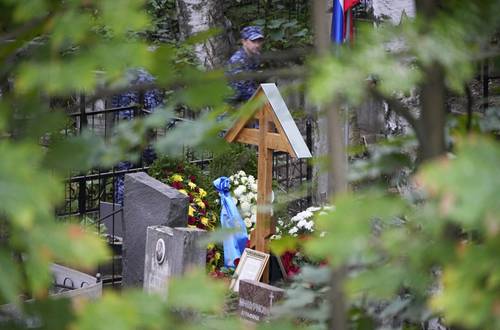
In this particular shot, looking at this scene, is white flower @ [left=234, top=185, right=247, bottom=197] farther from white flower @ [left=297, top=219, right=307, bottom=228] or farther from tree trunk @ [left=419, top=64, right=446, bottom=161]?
tree trunk @ [left=419, top=64, right=446, bottom=161]

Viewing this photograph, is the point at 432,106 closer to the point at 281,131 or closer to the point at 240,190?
the point at 281,131

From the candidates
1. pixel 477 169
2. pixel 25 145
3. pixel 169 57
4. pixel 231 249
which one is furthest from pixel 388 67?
pixel 231 249

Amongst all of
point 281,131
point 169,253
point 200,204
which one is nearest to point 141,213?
point 200,204

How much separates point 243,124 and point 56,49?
5816mm

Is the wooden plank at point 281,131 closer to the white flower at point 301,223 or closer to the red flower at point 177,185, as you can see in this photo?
the white flower at point 301,223

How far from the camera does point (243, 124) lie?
710cm

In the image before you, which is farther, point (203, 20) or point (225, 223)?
point (203, 20)

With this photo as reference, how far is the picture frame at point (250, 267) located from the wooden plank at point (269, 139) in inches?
30.7

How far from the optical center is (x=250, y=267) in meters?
7.09

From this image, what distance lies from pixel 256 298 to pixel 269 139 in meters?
1.27

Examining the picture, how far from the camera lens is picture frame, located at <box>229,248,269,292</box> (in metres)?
6.98

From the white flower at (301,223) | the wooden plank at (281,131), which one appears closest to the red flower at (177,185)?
the wooden plank at (281,131)

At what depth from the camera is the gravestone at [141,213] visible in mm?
7145

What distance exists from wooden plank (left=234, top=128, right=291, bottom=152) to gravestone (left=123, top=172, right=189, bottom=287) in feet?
2.12
